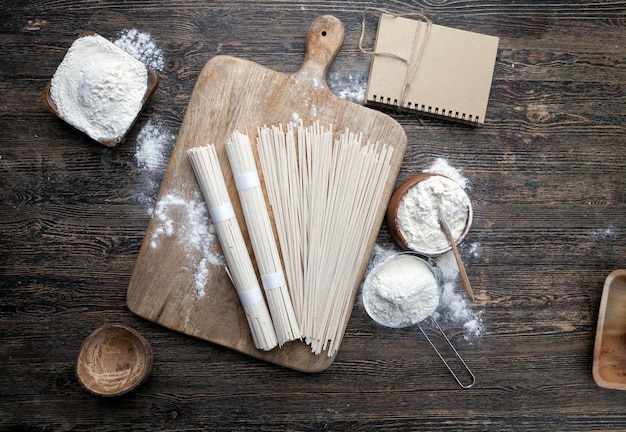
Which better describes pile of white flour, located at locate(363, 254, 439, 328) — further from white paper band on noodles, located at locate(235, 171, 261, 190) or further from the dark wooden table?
white paper band on noodles, located at locate(235, 171, 261, 190)

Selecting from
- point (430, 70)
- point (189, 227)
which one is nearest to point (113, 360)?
point (189, 227)

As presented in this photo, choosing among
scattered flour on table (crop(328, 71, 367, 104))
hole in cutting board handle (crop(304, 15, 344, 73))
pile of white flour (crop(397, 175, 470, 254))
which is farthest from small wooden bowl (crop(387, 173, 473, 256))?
hole in cutting board handle (crop(304, 15, 344, 73))

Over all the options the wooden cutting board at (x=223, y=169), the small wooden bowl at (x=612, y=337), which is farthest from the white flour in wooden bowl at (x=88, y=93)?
the small wooden bowl at (x=612, y=337)

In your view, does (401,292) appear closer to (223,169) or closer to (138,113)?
(223,169)

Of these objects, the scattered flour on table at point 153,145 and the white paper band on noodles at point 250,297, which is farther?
the scattered flour on table at point 153,145

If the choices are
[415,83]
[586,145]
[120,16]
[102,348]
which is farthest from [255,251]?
[586,145]

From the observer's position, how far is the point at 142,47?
172cm

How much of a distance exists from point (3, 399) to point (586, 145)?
2095mm

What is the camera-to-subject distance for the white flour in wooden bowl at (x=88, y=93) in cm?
159

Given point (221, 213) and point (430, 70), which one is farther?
point (430, 70)

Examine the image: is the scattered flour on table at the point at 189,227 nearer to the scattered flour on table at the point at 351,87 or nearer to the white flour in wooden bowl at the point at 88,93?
the white flour in wooden bowl at the point at 88,93

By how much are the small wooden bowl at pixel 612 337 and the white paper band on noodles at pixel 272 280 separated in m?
1.06

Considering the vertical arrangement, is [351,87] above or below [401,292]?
above

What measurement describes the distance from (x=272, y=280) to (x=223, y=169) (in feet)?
1.23
